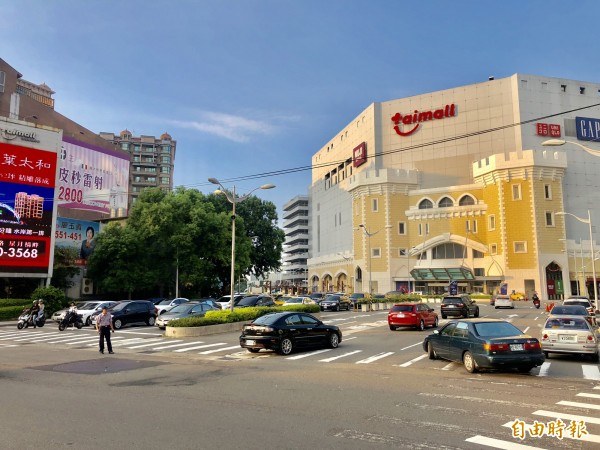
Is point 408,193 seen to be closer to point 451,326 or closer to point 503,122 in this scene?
point 503,122

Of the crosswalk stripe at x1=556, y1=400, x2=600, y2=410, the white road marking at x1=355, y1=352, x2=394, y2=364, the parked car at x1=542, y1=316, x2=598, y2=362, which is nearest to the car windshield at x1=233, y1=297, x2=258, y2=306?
the white road marking at x1=355, y1=352, x2=394, y2=364

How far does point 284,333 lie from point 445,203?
67.1m

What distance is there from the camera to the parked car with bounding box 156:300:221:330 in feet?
86.9

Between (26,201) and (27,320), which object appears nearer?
(27,320)

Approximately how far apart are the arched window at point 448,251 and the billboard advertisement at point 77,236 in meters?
51.5

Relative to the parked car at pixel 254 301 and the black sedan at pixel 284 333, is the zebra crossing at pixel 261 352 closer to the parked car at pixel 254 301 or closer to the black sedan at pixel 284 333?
the black sedan at pixel 284 333

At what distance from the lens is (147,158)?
399 ft

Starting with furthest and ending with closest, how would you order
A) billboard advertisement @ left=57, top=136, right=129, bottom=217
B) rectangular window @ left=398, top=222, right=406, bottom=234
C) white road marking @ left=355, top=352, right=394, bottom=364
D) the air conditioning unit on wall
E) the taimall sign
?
the taimall sign
rectangular window @ left=398, top=222, right=406, bottom=234
billboard advertisement @ left=57, top=136, right=129, bottom=217
the air conditioning unit on wall
white road marking @ left=355, top=352, right=394, bottom=364

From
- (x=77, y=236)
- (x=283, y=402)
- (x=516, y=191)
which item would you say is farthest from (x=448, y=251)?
(x=283, y=402)

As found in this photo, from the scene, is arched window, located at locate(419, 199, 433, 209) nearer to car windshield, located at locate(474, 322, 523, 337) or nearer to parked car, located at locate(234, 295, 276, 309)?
parked car, located at locate(234, 295, 276, 309)

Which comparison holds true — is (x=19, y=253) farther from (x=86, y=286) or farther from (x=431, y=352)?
(x=431, y=352)

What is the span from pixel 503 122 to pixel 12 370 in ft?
256

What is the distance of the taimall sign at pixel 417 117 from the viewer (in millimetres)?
81000

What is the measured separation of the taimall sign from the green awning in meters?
25.0
